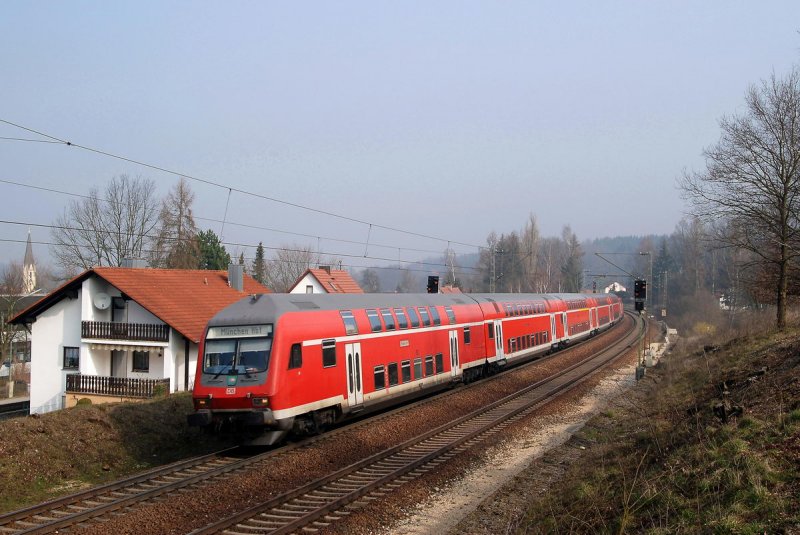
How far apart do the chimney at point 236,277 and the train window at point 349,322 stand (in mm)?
24069

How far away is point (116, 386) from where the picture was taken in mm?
31797

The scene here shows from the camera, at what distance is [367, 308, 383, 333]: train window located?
18.6 meters

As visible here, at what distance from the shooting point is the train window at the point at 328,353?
52.5 feet

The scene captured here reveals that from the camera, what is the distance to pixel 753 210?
28469mm

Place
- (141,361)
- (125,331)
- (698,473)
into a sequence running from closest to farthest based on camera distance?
1. (698,473)
2. (125,331)
3. (141,361)

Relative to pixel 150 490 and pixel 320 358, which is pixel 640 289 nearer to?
pixel 320 358

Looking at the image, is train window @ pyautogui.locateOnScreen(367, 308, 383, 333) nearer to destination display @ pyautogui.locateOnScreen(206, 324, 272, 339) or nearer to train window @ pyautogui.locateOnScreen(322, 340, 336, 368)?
train window @ pyautogui.locateOnScreen(322, 340, 336, 368)

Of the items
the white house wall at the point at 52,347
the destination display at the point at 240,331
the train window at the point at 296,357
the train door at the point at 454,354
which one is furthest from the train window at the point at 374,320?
the white house wall at the point at 52,347

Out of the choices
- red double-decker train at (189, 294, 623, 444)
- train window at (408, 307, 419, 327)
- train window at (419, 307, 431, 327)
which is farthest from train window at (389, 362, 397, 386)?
train window at (419, 307, 431, 327)

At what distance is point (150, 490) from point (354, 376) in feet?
22.0

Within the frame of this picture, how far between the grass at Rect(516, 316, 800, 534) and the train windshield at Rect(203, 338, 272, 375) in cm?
639

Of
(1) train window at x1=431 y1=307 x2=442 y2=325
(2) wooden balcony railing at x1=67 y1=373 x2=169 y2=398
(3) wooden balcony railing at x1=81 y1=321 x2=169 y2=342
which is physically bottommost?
(2) wooden balcony railing at x1=67 y1=373 x2=169 y2=398

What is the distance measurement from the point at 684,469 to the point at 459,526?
3.31 meters

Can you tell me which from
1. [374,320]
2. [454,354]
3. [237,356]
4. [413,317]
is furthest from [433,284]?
[237,356]
